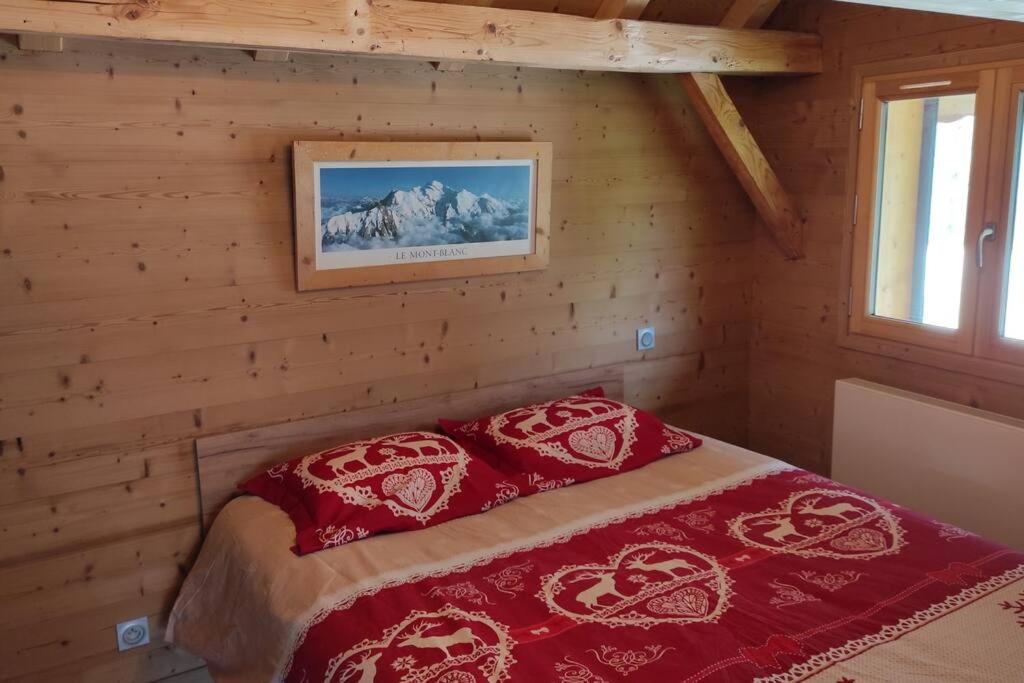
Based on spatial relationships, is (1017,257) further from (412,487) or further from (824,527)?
(412,487)

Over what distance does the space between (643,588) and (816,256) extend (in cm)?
197

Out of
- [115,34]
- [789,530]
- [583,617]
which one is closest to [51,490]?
[115,34]

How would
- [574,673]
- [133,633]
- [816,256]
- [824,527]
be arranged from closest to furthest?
[574,673] < [824,527] < [133,633] < [816,256]

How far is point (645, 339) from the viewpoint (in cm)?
374

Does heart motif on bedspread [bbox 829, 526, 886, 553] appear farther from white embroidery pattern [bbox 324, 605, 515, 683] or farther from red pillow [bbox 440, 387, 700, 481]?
white embroidery pattern [bbox 324, 605, 515, 683]

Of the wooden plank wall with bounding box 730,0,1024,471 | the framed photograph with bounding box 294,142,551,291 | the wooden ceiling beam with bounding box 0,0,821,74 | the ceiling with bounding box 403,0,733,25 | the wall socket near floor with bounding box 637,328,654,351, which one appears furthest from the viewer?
the wall socket near floor with bounding box 637,328,654,351

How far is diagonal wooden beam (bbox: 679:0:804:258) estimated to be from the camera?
3314mm

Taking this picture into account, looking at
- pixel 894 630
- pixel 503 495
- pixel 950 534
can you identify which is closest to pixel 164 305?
pixel 503 495

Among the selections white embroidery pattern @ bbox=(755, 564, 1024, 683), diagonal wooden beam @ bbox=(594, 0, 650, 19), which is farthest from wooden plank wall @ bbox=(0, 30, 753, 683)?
white embroidery pattern @ bbox=(755, 564, 1024, 683)

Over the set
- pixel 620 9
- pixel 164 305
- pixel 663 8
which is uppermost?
pixel 663 8

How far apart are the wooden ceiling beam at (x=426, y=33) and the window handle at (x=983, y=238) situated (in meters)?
0.95

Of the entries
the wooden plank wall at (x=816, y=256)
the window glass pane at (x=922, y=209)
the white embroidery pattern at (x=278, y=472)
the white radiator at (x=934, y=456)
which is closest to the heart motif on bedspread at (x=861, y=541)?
the white radiator at (x=934, y=456)

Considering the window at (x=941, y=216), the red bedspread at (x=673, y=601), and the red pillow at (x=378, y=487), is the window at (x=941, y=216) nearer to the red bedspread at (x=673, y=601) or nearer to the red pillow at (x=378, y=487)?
the red bedspread at (x=673, y=601)

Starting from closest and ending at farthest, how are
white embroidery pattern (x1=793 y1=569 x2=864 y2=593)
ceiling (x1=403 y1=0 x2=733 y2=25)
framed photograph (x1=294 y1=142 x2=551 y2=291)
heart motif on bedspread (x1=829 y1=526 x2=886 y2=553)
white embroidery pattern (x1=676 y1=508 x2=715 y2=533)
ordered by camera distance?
white embroidery pattern (x1=793 y1=569 x2=864 y2=593) → heart motif on bedspread (x1=829 y1=526 x2=886 y2=553) → white embroidery pattern (x1=676 y1=508 x2=715 y2=533) → framed photograph (x1=294 y1=142 x2=551 y2=291) → ceiling (x1=403 y1=0 x2=733 y2=25)
